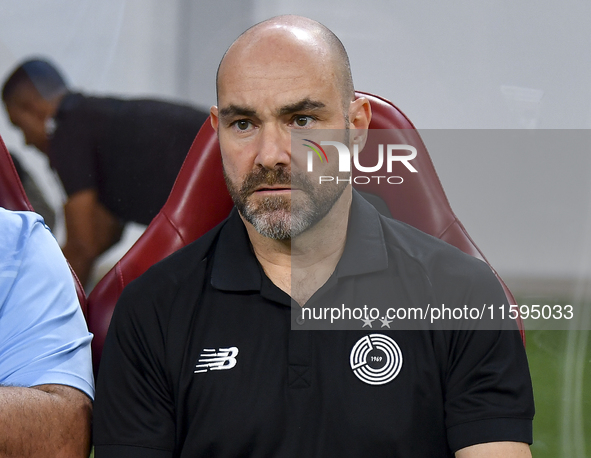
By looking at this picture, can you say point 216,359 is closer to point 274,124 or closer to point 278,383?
point 278,383

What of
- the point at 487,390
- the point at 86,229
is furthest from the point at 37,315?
the point at 86,229

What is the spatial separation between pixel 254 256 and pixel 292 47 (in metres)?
0.33

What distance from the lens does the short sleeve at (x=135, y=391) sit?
0.94 m

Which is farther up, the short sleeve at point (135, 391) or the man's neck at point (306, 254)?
the man's neck at point (306, 254)

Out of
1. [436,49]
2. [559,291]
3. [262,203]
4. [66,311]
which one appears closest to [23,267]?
[66,311]

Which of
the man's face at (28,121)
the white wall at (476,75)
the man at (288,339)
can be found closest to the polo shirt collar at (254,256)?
the man at (288,339)

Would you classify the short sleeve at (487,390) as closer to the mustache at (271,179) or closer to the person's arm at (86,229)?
the mustache at (271,179)

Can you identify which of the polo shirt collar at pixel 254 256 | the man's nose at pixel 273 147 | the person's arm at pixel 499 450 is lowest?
the person's arm at pixel 499 450

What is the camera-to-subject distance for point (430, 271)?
104cm

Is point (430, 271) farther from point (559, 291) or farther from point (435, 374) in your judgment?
point (559, 291)

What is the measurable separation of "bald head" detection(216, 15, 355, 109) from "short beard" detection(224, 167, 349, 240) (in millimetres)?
162

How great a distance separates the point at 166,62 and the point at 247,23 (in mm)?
253

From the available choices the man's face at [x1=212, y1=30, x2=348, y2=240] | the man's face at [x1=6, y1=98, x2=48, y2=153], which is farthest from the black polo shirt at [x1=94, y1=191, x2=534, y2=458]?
the man's face at [x1=6, y1=98, x2=48, y2=153]

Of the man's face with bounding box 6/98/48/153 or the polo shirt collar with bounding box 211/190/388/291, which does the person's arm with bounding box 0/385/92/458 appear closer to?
the polo shirt collar with bounding box 211/190/388/291
